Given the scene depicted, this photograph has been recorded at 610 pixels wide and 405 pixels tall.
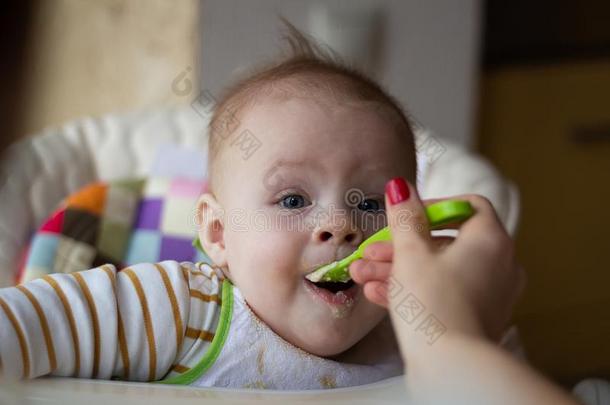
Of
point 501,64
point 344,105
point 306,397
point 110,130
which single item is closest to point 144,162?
point 110,130

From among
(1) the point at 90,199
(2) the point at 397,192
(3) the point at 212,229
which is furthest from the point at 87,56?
(2) the point at 397,192

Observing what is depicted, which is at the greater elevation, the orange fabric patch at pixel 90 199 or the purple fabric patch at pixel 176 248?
the orange fabric patch at pixel 90 199

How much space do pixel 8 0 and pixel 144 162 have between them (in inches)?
33.5

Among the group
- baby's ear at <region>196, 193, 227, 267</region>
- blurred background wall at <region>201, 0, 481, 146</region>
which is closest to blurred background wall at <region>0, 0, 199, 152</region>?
blurred background wall at <region>201, 0, 481, 146</region>

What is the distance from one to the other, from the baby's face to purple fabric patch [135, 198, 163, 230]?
352 millimetres

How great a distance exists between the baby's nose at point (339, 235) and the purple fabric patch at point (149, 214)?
17.7 inches

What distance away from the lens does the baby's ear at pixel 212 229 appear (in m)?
0.70

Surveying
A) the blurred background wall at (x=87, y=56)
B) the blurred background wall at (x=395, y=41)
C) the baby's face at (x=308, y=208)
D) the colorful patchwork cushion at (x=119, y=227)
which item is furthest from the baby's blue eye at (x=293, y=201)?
the blurred background wall at (x=87, y=56)

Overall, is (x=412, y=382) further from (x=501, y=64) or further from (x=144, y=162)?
(x=501, y=64)

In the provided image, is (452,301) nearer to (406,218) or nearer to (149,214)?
(406,218)

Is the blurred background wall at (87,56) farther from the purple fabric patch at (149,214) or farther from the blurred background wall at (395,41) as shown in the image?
the purple fabric patch at (149,214)

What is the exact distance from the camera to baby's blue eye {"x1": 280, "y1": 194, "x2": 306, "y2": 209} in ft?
2.03

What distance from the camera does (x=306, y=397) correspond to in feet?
1.46

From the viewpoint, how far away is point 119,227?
99cm
